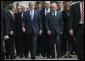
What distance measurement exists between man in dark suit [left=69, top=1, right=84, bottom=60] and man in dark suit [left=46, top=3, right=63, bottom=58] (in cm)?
357

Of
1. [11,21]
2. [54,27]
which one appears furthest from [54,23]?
[11,21]

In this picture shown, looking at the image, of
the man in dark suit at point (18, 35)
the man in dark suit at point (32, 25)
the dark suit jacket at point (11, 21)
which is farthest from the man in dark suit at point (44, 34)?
the dark suit jacket at point (11, 21)

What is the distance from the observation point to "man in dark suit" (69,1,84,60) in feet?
30.8

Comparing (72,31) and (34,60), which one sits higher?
(72,31)

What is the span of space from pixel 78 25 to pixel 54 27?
4051mm

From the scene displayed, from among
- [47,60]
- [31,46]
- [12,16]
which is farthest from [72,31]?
[12,16]

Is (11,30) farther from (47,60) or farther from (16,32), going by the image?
(47,60)

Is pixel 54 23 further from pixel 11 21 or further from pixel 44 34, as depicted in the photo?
pixel 11 21

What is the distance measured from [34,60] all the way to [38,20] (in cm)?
167

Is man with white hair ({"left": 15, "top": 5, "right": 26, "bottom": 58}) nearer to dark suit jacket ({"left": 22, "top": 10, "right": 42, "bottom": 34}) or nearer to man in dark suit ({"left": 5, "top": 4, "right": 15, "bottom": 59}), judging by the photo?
man in dark suit ({"left": 5, "top": 4, "right": 15, "bottom": 59})

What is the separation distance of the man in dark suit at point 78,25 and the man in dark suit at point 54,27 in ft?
11.7

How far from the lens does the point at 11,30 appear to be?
13.9 metres

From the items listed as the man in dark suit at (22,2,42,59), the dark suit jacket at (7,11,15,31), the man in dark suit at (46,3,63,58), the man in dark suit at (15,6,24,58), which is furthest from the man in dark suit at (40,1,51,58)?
the dark suit jacket at (7,11,15,31)

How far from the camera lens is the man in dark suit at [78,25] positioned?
9.40 metres
